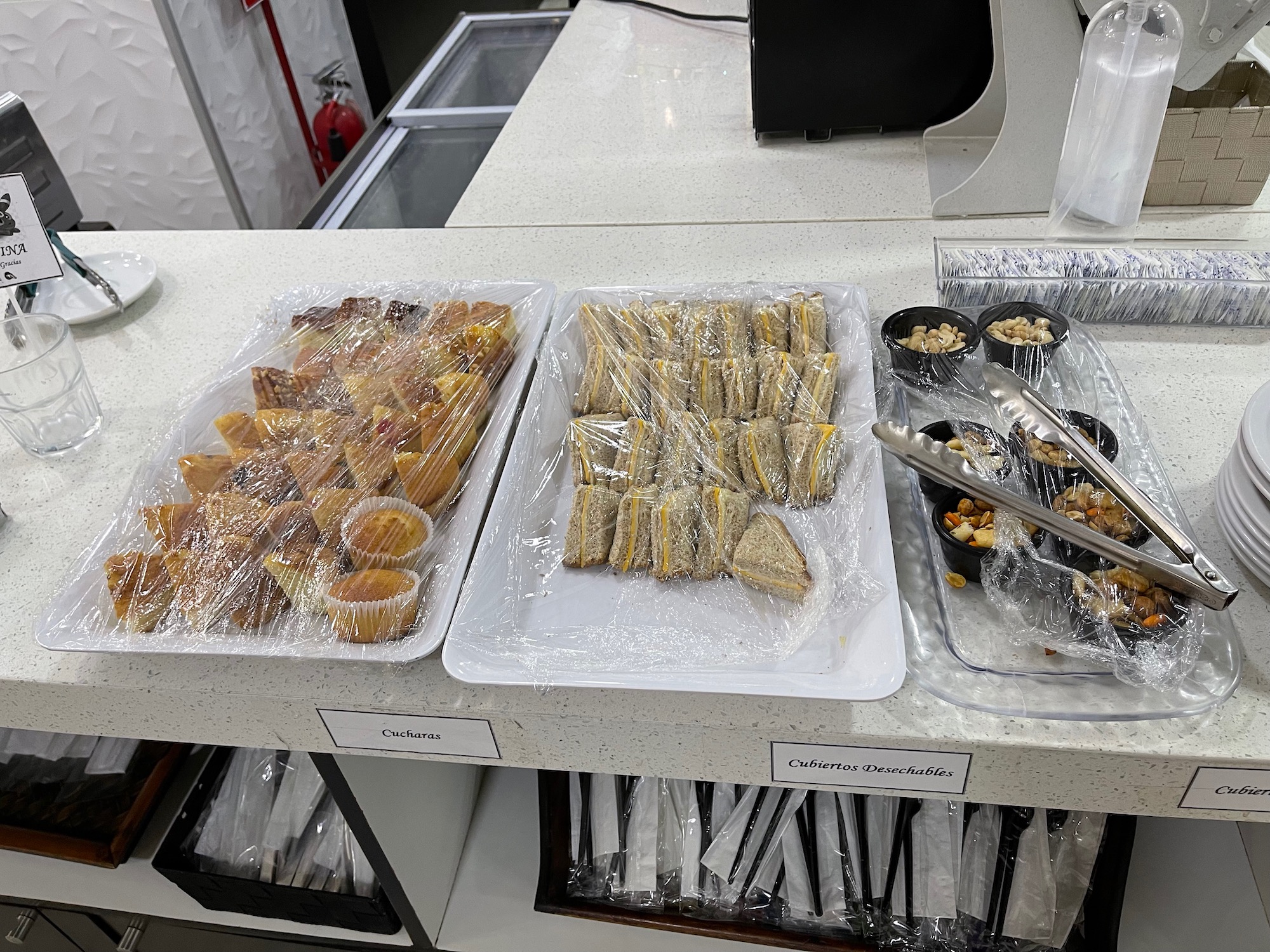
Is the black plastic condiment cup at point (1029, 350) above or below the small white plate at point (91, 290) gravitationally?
above

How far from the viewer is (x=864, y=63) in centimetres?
140

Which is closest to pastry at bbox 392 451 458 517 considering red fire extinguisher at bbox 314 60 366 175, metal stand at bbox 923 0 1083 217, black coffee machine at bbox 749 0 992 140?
metal stand at bbox 923 0 1083 217

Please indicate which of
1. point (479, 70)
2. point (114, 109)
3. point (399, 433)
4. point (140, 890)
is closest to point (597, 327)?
point (399, 433)

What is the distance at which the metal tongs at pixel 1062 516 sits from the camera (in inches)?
25.7

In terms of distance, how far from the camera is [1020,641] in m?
0.69

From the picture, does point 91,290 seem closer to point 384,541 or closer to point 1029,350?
point 384,541

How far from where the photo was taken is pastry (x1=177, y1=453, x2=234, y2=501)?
89 centimetres

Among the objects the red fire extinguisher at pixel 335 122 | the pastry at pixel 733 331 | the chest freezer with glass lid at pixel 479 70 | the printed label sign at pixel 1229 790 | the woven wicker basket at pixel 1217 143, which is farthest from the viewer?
the red fire extinguisher at pixel 335 122

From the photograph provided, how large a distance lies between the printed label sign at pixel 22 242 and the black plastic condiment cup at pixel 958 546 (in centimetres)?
106

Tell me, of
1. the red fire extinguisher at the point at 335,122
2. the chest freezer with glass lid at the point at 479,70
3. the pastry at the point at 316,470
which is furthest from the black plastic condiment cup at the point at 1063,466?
the red fire extinguisher at the point at 335,122

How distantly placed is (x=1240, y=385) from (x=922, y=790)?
1.90ft

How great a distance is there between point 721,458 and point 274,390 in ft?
1.66

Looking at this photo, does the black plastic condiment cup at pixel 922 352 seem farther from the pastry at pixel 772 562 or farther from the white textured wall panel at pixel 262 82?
the white textured wall panel at pixel 262 82

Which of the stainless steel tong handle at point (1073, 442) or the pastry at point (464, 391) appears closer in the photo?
the stainless steel tong handle at point (1073, 442)
